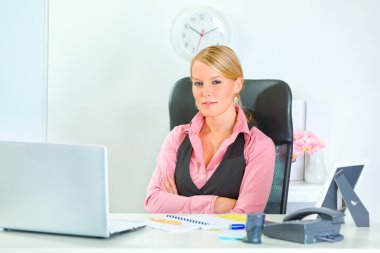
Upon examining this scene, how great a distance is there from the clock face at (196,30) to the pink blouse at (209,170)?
3.38 ft

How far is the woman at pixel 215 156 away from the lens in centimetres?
265

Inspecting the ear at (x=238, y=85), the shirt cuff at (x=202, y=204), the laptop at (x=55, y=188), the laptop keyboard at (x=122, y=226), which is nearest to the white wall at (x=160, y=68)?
the ear at (x=238, y=85)

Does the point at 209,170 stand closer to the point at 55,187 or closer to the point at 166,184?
the point at 166,184

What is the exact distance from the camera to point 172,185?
9.14 feet

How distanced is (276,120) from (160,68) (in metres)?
1.20

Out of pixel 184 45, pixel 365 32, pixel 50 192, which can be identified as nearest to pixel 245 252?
pixel 50 192

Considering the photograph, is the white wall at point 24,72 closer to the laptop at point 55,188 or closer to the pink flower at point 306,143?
the pink flower at point 306,143

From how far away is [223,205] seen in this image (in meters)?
2.62

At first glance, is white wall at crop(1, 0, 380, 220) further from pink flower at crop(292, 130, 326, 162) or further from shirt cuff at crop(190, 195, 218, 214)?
shirt cuff at crop(190, 195, 218, 214)

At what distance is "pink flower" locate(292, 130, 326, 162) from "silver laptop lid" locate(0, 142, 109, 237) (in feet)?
6.78

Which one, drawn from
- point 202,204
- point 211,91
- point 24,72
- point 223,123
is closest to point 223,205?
point 202,204

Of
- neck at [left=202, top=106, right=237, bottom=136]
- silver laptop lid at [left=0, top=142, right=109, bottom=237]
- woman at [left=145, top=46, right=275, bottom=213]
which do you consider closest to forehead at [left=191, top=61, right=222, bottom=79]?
woman at [left=145, top=46, right=275, bottom=213]

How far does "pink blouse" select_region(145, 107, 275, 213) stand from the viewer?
2.62 metres

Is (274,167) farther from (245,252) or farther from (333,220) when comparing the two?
(245,252)
